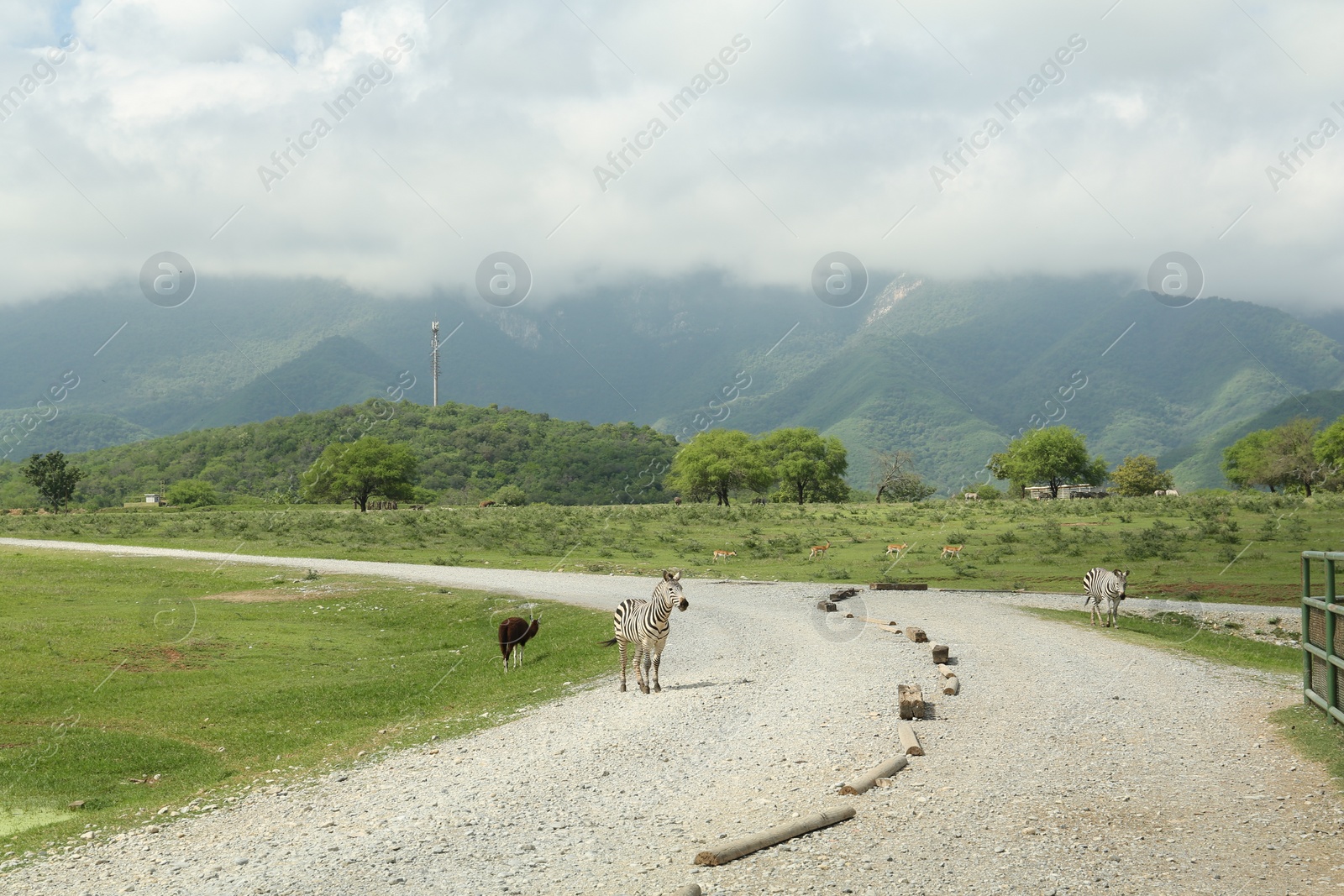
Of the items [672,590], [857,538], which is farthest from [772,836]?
[857,538]

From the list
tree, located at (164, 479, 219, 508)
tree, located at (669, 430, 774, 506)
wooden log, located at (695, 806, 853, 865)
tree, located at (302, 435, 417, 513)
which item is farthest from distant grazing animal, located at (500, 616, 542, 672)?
tree, located at (164, 479, 219, 508)

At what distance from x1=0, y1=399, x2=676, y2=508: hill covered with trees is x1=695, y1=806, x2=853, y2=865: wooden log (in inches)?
4174

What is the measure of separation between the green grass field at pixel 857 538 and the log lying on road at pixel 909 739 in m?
24.5

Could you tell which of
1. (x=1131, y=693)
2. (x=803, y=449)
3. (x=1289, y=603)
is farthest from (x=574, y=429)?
(x=1131, y=693)

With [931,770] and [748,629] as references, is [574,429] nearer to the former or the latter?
[748,629]

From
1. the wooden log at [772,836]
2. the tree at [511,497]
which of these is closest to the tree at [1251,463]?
the tree at [511,497]

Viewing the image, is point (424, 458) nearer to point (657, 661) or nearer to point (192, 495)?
point (192, 495)

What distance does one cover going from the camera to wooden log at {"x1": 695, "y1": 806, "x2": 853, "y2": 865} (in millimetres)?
8250

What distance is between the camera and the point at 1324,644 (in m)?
12.6

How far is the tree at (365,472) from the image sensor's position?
96.9 metres

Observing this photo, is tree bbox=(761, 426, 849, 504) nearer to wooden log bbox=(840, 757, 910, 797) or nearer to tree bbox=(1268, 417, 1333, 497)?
tree bbox=(1268, 417, 1333, 497)

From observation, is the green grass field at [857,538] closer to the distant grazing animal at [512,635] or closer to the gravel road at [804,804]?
the distant grazing animal at [512,635]

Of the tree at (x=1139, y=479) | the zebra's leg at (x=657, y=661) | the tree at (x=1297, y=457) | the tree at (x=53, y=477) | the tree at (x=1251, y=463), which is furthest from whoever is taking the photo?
the tree at (x=53, y=477)

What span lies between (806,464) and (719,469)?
15435 millimetres
